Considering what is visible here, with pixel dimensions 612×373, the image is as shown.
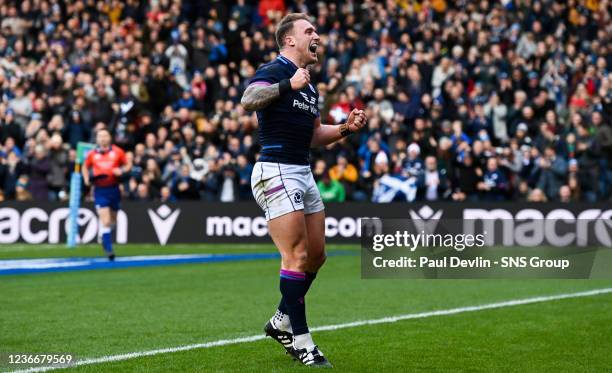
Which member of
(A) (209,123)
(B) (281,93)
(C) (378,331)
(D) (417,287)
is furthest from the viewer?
(A) (209,123)

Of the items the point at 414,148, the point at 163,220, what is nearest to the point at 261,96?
the point at 414,148

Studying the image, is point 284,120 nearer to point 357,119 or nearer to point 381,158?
point 357,119

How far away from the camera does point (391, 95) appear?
24.8m

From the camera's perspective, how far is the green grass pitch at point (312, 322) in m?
8.15

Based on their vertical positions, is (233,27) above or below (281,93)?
above

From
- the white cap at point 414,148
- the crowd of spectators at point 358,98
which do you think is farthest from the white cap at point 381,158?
the white cap at point 414,148

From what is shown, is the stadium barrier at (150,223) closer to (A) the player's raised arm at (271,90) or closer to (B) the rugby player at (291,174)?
(B) the rugby player at (291,174)

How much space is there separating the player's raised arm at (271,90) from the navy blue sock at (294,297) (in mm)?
1209

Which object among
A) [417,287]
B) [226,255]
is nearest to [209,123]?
[226,255]

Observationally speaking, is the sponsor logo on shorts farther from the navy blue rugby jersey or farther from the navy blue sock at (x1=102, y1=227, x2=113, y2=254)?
the navy blue sock at (x1=102, y1=227, x2=113, y2=254)

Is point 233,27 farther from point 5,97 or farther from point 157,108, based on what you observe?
point 5,97

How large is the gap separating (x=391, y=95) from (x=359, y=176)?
2130 millimetres

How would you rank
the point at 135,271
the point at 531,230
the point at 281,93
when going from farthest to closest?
the point at 531,230 < the point at 135,271 < the point at 281,93

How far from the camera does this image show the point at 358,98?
970 inches
